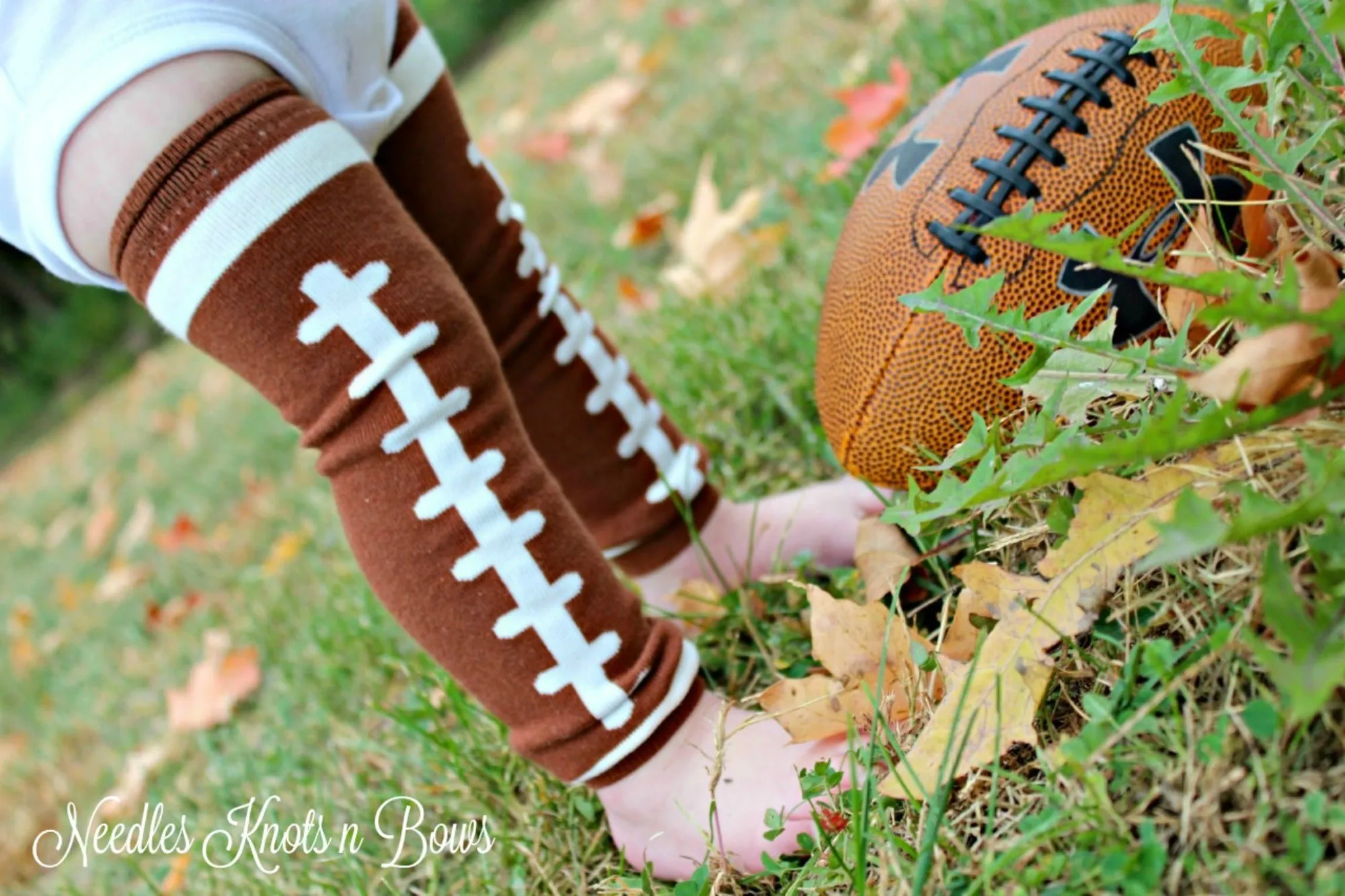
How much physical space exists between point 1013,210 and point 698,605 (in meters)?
0.65

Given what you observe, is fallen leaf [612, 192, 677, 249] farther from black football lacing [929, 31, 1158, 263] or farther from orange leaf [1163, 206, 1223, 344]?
orange leaf [1163, 206, 1223, 344]

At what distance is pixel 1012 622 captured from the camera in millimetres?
953

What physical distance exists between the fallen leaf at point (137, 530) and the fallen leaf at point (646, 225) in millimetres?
1686

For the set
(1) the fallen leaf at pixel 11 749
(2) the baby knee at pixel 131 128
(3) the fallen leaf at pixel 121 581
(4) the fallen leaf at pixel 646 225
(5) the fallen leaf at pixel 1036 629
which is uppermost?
(2) the baby knee at pixel 131 128

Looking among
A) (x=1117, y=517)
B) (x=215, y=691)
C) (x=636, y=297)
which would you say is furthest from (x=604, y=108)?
(x=1117, y=517)

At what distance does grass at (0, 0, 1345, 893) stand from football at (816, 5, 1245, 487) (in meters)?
0.16

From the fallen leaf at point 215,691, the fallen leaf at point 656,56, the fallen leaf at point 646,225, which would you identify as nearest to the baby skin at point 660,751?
the fallen leaf at point 215,691

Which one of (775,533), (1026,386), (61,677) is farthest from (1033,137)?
(61,677)

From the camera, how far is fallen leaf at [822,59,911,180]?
2.04 meters

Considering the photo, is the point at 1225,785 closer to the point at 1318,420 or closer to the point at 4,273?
the point at 1318,420

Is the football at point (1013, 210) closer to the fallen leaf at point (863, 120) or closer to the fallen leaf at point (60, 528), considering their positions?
the fallen leaf at point (863, 120)

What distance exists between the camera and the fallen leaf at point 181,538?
285 centimetres

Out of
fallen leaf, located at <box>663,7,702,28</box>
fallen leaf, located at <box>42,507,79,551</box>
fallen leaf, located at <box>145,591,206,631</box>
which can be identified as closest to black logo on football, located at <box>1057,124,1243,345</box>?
fallen leaf, located at <box>145,591,206,631</box>

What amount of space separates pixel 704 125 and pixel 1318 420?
2311 millimetres
